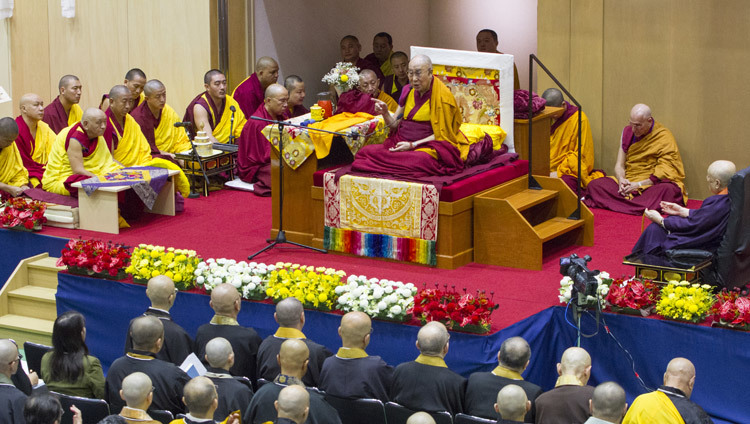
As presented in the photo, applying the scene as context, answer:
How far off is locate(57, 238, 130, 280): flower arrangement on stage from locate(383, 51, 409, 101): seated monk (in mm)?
4969

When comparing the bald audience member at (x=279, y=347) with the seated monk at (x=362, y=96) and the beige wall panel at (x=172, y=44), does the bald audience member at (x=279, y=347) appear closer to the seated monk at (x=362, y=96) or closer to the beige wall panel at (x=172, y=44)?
the seated monk at (x=362, y=96)

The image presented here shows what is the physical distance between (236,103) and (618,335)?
6121mm

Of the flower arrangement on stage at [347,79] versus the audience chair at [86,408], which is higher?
the flower arrangement on stage at [347,79]

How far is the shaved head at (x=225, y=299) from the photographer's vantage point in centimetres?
667

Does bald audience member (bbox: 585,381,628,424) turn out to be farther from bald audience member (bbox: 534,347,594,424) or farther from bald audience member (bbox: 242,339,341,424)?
bald audience member (bbox: 242,339,341,424)

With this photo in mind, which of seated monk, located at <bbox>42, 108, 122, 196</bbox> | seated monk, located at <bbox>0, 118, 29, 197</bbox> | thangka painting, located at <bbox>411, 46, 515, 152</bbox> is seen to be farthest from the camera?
seated monk, located at <bbox>0, 118, 29, 197</bbox>

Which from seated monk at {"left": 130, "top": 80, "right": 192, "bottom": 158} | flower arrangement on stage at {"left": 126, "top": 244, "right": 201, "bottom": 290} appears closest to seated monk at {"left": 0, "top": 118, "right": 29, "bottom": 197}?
seated monk at {"left": 130, "top": 80, "right": 192, "bottom": 158}

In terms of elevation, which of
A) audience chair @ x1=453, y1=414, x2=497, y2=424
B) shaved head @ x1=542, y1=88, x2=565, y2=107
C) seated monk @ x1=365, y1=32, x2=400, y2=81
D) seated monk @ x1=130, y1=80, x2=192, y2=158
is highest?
seated monk @ x1=365, y1=32, x2=400, y2=81

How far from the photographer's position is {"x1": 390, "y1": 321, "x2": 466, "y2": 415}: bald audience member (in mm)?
6012

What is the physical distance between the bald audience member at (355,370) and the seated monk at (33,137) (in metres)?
5.44

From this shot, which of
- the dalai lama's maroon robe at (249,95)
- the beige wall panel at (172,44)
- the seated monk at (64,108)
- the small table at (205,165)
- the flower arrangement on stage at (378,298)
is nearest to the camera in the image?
the flower arrangement on stage at (378,298)

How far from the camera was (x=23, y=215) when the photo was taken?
31.7 feet

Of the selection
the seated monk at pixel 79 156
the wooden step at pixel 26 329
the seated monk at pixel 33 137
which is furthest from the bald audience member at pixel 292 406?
the seated monk at pixel 33 137

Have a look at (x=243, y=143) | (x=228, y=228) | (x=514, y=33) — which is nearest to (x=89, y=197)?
(x=228, y=228)
